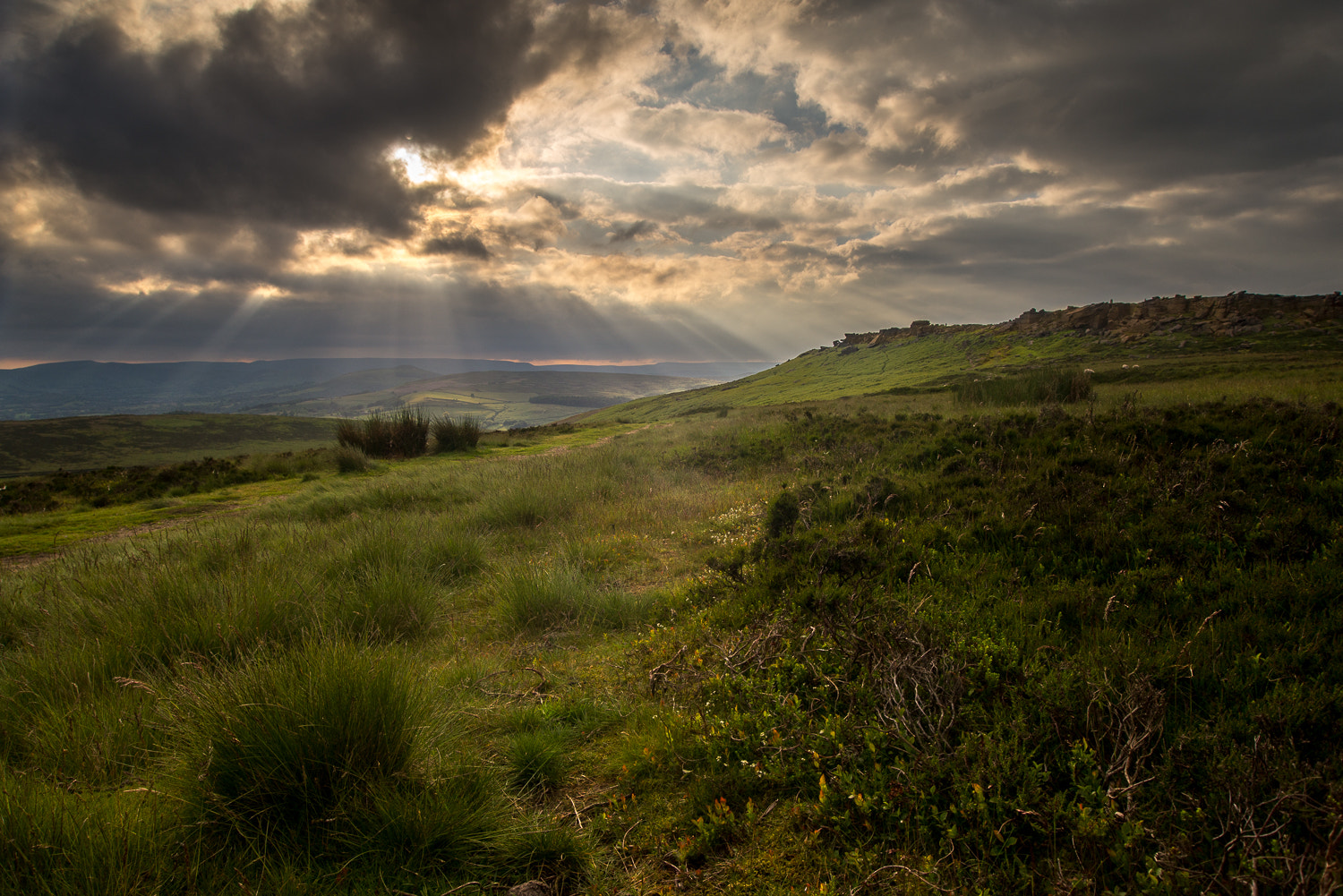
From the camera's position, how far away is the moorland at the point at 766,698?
2.12 m

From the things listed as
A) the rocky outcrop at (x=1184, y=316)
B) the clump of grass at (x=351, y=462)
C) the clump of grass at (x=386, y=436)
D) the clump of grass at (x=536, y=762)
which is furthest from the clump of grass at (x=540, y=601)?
the rocky outcrop at (x=1184, y=316)

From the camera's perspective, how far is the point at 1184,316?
62812mm

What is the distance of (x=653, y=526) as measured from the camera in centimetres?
880

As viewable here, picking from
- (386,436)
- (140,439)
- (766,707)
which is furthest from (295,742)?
(140,439)

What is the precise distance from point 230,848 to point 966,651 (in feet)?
13.1

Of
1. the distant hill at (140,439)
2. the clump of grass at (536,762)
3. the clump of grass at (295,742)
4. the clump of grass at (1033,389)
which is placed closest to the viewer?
the clump of grass at (295,742)

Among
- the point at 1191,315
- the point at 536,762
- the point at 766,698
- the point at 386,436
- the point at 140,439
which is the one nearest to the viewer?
the point at 536,762

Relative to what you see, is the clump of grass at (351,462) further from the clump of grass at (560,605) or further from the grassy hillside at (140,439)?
the grassy hillside at (140,439)

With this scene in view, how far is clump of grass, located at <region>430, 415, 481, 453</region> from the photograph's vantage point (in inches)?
1094

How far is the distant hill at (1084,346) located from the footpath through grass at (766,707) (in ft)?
120

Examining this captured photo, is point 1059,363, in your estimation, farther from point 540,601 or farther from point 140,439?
point 140,439

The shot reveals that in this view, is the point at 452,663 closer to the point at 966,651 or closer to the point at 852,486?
the point at 966,651

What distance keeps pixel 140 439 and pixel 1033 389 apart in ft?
546

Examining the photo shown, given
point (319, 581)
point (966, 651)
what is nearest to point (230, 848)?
point (319, 581)
